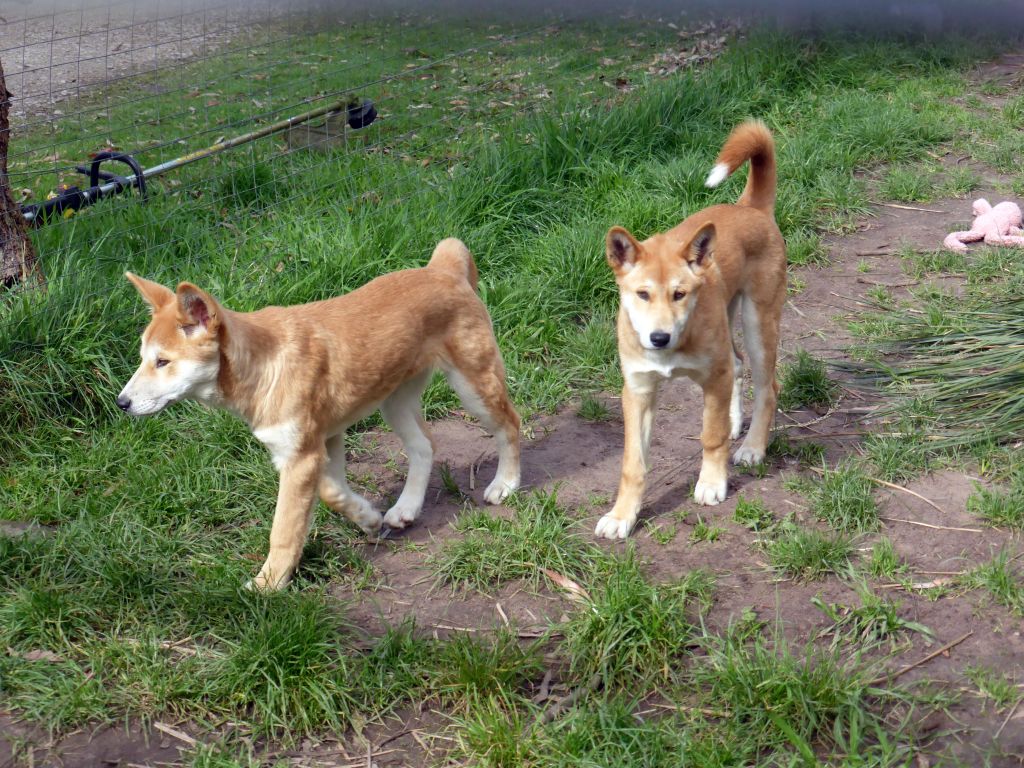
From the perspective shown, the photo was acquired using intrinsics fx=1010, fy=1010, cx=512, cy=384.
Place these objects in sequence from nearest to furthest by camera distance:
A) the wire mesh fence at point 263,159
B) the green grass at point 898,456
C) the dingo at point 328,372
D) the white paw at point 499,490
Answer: the dingo at point 328,372, the green grass at point 898,456, the white paw at point 499,490, the wire mesh fence at point 263,159

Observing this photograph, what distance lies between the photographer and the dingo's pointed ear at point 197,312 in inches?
152

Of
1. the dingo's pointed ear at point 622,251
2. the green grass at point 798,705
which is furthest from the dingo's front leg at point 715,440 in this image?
the green grass at point 798,705

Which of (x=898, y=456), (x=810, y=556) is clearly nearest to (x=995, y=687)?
(x=810, y=556)

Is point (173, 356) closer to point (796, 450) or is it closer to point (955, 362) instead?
point (796, 450)

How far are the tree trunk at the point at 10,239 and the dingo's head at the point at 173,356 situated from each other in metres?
1.99

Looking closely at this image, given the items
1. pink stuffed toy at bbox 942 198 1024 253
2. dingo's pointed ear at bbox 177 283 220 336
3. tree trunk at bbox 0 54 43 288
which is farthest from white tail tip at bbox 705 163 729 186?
tree trunk at bbox 0 54 43 288

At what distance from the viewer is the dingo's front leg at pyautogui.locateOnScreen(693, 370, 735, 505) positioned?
4531 millimetres

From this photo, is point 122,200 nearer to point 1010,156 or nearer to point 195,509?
point 195,509

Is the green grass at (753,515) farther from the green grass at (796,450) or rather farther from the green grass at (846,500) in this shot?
the green grass at (796,450)

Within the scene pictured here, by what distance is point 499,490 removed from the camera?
484 centimetres

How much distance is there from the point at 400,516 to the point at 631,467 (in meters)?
1.09

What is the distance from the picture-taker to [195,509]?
467 centimetres

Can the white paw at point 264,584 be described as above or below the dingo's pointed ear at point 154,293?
below

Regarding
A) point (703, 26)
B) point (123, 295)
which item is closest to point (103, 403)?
point (123, 295)
